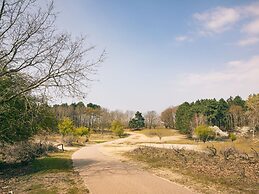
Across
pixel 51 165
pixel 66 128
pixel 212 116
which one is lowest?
pixel 51 165

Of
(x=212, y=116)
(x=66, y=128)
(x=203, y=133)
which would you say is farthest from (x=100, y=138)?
(x=212, y=116)

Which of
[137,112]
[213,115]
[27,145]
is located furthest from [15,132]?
[137,112]

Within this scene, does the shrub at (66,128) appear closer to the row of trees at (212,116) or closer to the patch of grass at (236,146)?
the patch of grass at (236,146)

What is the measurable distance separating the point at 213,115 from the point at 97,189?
81.0 metres

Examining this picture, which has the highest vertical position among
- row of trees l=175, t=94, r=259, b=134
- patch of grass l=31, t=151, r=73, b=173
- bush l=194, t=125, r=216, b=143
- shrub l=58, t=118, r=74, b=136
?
row of trees l=175, t=94, r=259, b=134

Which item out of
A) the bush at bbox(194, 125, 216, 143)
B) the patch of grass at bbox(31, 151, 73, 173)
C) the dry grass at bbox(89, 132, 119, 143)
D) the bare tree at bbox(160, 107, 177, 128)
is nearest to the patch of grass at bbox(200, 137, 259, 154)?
the patch of grass at bbox(31, 151, 73, 173)

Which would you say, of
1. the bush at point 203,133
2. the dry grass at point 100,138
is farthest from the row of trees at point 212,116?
the dry grass at point 100,138

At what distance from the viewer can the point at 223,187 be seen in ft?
36.0

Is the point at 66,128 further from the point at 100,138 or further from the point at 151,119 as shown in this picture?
the point at 151,119

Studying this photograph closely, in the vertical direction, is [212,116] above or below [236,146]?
above

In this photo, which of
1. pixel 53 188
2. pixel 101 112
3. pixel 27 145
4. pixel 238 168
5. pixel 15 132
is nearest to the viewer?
pixel 53 188

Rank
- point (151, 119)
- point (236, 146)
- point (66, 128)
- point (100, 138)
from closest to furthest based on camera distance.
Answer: point (236, 146) → point (66, 128) → point (100, 138) → point (151, 119)

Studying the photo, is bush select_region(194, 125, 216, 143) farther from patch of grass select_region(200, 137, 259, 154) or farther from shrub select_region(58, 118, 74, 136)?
shrub select_region(58, 118, 74, 136)

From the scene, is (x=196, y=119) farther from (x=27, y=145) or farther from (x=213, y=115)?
(x=27, y=145)
